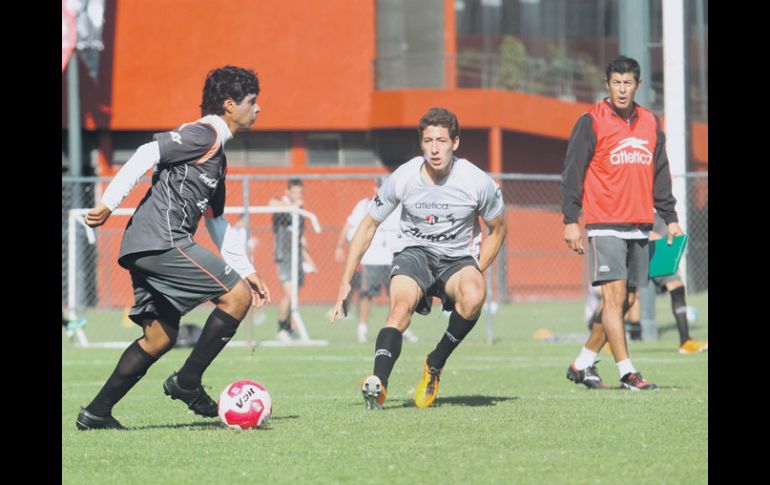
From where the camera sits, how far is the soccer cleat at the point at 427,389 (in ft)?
31.2

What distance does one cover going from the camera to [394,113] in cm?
3127

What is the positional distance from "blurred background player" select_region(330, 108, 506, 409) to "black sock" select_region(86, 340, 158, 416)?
154cm

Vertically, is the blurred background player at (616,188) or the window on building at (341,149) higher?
the window on building at (341,149)

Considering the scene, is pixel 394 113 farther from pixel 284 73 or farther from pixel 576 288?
pixel 576 288

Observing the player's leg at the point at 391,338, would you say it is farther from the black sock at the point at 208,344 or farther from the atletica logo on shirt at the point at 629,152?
the atletica logo on shirt at the point at 629,152

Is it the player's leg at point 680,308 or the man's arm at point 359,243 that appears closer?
the man's arm at point 359,243

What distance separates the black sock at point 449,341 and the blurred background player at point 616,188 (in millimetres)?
1336

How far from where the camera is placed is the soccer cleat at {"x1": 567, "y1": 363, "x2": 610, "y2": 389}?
35.8 ft

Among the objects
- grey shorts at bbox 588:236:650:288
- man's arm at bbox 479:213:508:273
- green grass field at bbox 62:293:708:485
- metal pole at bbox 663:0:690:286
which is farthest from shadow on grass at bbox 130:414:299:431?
metal pole at bbox 663:0:690:286

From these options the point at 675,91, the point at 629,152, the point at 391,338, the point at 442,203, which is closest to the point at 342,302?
the point at 391,338

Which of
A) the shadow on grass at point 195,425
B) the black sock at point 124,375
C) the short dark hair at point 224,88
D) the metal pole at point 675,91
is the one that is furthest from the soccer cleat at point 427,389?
the metal pole at point 675,91
